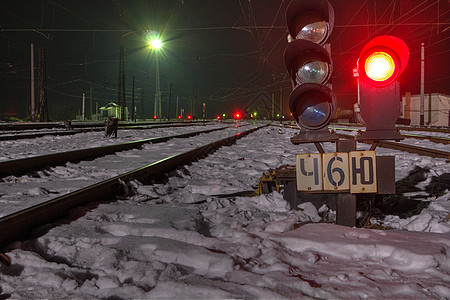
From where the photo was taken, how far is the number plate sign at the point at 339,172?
2898mm

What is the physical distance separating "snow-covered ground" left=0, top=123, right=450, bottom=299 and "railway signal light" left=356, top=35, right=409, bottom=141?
2.75 ft

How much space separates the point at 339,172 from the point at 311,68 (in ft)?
2.90

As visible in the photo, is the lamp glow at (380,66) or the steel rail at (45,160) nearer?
the lamp glow at (380,66)

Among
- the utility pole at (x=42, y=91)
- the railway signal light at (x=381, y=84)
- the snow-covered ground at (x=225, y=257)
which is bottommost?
the snow-covered ground at (x=225, y=257)

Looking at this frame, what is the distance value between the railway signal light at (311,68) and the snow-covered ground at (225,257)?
87 centimetres

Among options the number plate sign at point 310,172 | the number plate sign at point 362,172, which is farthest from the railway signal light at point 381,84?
the number plate sign at point 310,172

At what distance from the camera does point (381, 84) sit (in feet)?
8.79

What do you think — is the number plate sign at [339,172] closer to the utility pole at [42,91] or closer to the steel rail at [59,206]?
the steel rail at [59,206]

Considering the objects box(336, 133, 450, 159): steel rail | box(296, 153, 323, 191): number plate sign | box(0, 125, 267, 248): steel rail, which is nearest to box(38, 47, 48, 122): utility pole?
box(336, 133, 450, 159): steel rail

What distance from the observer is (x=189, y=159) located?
8.54m

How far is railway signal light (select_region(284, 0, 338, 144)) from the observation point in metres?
2.81

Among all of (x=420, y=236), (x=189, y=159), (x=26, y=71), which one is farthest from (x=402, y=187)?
(x=26, y=71)

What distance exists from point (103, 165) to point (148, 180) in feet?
7.92

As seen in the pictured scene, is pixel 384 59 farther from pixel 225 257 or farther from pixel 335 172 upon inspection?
pixel 225 257
